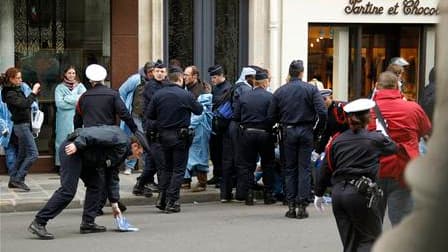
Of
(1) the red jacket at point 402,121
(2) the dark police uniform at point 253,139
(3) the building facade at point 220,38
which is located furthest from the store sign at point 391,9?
(1) the red jacket at point 402,121

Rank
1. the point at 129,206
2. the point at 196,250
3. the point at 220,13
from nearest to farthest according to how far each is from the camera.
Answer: the point at 196,250, the point at 129,206, the point at 220,13

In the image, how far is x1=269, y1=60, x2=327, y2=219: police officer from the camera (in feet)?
31.6

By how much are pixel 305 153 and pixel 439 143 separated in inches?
316

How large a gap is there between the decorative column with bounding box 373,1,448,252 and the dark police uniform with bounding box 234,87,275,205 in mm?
8298

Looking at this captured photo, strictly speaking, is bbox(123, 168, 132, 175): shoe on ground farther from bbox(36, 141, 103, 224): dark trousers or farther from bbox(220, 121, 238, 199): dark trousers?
bbox(36, 141, 103, 224): dark trousers

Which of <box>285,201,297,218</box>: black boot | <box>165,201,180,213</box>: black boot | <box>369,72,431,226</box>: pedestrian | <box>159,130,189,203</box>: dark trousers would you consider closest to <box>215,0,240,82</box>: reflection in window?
<box>159,130,189,203</box>: dark trousers

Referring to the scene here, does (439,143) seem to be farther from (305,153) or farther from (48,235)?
(305,153)

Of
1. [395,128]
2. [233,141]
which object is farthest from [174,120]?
[395,128]

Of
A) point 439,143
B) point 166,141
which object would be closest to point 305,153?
point 166,141

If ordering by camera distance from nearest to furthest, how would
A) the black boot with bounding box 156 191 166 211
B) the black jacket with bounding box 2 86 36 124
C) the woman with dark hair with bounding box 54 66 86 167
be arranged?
the black boot with bounding box 156 191 166 211 < the black jacket with bounding box 2 86 36 124 < the woman with dark hair with bounding box 54 66 86 167

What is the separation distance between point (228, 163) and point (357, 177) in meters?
5.07

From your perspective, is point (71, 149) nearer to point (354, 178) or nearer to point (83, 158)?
point (83, 158)

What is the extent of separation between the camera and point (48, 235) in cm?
834

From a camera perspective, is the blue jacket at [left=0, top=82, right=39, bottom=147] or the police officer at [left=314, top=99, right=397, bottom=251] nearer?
the police officer at [left=314, top=99, right=397, bottom=251]
